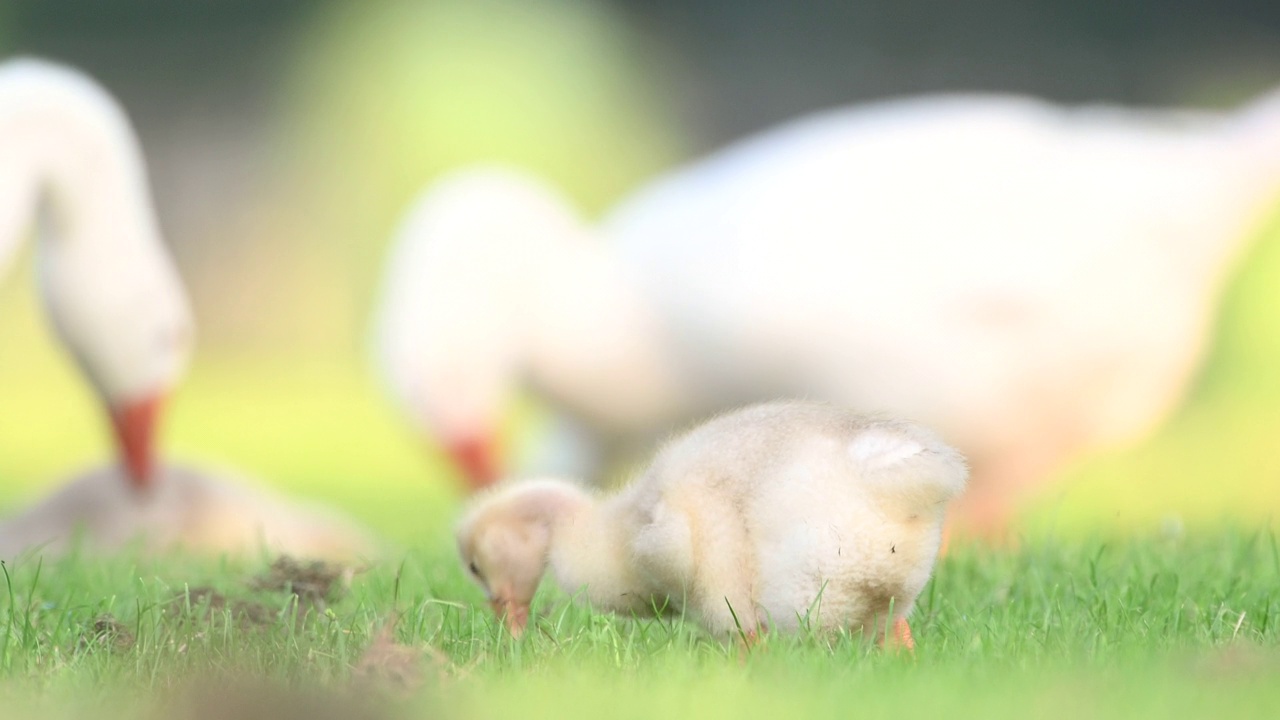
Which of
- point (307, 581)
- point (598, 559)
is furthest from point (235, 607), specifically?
point (598, 559)

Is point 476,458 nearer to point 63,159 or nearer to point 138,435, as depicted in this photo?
point 138,435

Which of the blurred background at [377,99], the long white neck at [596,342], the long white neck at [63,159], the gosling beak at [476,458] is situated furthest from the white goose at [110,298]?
the blurred background at [377,99]

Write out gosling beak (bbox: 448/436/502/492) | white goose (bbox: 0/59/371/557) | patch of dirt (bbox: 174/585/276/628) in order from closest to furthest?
1. patch of dirt (bbox: 174/585/276/628)
2. white goose (bbox: 0/59/371/557)
3. gosling beak (bbox: 448/436/502/492)

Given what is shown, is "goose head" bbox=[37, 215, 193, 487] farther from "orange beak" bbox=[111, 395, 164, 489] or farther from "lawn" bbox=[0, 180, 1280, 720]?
"lawn" bbox=[0, 180, 1280, 720]

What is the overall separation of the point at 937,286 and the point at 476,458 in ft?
5.34

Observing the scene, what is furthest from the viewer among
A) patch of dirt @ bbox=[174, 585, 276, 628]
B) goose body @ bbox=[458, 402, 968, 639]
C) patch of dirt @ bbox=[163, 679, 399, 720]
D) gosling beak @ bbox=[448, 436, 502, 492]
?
gosling beak @ bbox=[448, 436, 502, 492]

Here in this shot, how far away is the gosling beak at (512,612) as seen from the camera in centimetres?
265

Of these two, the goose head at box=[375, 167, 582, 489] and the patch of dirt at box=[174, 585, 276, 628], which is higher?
the goose head at box=[375, 167, 582, 489]

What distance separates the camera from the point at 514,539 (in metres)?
2.70

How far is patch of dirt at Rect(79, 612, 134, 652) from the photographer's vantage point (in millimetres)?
2408

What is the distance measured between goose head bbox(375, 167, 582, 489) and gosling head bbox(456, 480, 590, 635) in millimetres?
2609

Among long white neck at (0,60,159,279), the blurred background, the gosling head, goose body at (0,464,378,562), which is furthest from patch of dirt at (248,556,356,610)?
the blurred background

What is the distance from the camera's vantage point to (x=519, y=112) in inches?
364

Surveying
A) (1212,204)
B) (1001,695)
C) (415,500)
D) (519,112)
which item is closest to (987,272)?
(1212,204)
